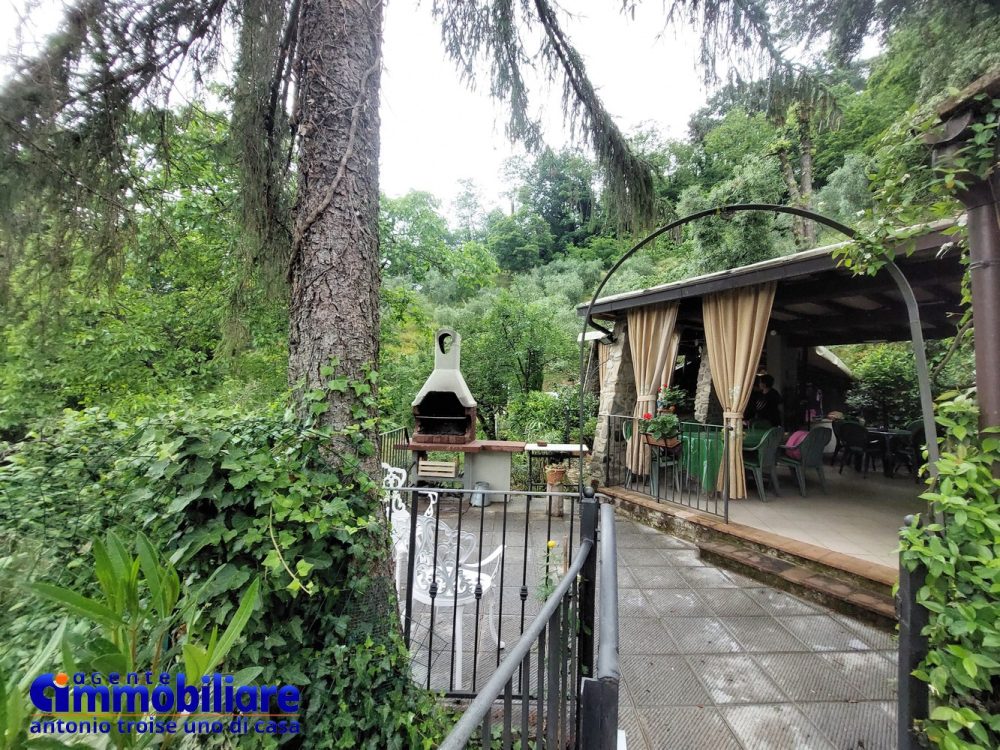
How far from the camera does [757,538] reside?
3.50 meters

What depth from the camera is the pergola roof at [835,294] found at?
142 inches

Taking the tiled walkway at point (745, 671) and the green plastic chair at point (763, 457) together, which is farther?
the green plastic chair at point (763, 457)

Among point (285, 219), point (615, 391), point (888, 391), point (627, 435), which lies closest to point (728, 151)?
point (888, 391)

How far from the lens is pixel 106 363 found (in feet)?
18.3

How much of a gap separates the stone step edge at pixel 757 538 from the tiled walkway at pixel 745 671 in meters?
0.34

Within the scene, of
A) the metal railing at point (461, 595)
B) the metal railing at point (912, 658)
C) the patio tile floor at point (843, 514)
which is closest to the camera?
the metal railing at point (912, 658)

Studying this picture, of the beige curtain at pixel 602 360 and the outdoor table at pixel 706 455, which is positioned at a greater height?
the beige curtain at pixel 602 360

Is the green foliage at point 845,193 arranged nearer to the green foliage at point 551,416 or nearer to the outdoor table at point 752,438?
the outdoor table at point 752,438

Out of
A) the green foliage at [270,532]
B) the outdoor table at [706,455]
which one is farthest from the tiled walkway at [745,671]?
the outdoor table at [706,455]

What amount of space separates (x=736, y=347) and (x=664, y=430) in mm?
1272

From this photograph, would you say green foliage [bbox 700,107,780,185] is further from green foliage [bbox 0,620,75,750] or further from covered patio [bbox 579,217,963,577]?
green foliage [bbox 0,620,75,750]

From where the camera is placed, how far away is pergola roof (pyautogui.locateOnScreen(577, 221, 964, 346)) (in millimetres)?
3611

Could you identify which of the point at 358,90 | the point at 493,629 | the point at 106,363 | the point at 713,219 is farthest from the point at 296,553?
the point at 713,219

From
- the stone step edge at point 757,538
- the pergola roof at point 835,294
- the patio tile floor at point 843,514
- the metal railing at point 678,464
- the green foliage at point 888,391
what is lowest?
the stone step edge at point 757,538
